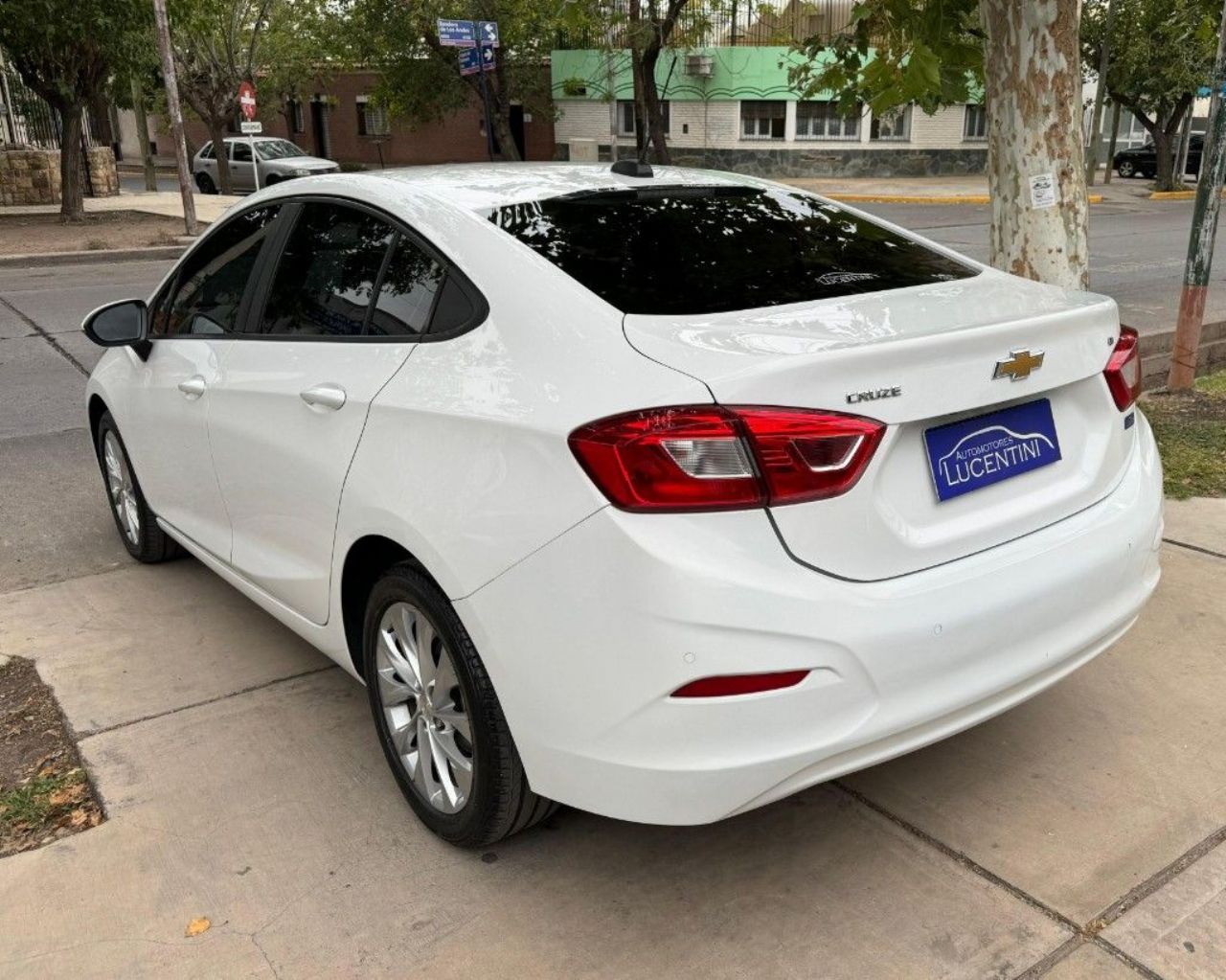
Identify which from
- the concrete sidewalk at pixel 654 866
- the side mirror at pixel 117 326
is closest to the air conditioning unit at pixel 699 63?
the side mirror at pixel 117 326

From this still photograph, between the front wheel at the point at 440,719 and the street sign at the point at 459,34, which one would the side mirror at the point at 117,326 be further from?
the street sign at the point at 459,34

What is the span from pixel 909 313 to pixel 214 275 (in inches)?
95.6

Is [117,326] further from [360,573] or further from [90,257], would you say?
[90,257]

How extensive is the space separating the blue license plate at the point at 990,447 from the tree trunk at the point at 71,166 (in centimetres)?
1960

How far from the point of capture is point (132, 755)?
10.9ft

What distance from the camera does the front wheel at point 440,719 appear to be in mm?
2545

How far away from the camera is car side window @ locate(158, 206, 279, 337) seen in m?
3.66

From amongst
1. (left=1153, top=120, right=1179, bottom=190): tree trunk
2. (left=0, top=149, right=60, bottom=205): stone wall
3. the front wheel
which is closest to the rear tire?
the front wheel

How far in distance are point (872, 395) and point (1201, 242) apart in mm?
5585

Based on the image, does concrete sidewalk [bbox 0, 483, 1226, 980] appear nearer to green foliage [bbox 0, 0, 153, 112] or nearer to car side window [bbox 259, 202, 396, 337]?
car side window [bbox 259, 202, 396, 337]

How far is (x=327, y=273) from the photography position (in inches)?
129

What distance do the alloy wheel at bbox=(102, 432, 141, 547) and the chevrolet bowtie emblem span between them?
11.4 feet

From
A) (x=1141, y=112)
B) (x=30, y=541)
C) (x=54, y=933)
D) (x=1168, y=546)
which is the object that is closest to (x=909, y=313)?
(x=54, y=933)

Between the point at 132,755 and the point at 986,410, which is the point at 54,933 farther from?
the point at 986,410
